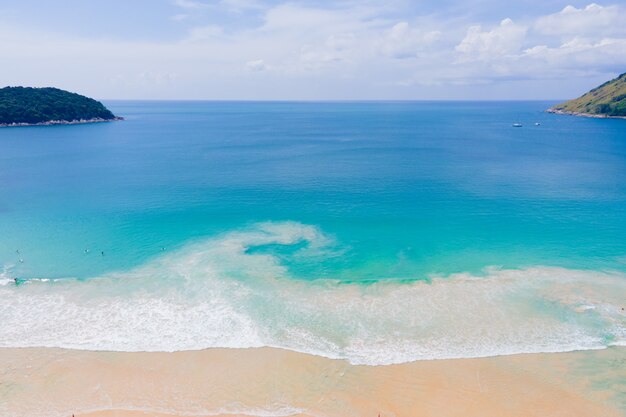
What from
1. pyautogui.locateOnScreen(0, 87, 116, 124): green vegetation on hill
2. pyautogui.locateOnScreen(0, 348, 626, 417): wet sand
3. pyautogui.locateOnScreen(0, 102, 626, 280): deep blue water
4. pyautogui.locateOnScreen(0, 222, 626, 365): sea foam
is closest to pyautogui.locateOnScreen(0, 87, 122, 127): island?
pyautogui.locateOnScreen(0, 87, 116, 124): green vegetation on hill

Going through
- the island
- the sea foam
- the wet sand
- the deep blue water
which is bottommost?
the wet sand

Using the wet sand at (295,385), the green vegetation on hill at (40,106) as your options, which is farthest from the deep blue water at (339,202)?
the green vegetation on hill at (40,106)

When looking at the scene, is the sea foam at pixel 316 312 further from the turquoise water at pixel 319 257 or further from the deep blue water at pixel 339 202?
the deep blue water at pixel 339 202

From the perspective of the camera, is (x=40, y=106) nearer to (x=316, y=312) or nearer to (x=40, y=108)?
(x=40, y=108)

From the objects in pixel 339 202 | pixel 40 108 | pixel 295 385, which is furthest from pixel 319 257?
pixel 40 108

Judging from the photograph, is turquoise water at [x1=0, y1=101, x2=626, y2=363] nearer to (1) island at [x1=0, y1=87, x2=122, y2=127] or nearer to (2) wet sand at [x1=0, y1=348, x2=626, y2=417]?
(2) wet sand at [x1=0, y1=348, x2=626, y2=417]

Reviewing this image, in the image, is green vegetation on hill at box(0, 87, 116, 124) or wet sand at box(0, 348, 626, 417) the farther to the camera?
green vegetation on hill at box(0, 87, 116, 124)
